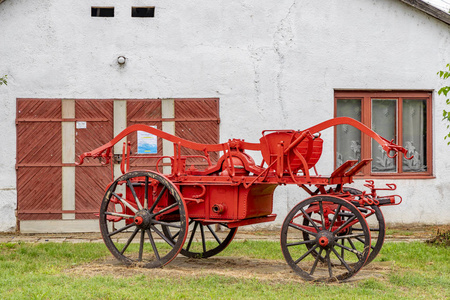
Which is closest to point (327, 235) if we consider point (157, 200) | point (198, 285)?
point (198, 285)

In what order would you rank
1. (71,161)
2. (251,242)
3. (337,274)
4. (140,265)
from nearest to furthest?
(337,274), (140,265), (251,242), (71,161)

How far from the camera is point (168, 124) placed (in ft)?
38.0

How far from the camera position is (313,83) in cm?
1188

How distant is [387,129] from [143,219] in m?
6.09

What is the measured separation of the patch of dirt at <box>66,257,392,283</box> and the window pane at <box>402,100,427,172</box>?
4444 mm

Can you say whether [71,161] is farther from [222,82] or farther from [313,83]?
[313,83]

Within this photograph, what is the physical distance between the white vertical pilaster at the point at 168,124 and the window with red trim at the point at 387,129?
305 centimetres

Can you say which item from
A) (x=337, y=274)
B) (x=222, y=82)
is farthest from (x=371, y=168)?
(x=337, y=274)

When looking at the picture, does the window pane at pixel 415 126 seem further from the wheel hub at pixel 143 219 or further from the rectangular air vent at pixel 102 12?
the wheel hub at pixel 143 219

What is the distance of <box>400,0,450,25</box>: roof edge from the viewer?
1177cm

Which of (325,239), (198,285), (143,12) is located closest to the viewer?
(198,285)

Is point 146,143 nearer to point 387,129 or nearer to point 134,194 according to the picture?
point 134,194

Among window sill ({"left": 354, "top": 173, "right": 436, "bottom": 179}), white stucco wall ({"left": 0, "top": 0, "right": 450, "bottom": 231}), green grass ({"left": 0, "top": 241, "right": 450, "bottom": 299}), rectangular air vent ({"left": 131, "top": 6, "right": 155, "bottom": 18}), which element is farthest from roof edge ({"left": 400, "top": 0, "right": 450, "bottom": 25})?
green grass ({"left": 0, "top": 241, "right": 450, "bottom": 299})

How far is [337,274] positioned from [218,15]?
6.14 meters
